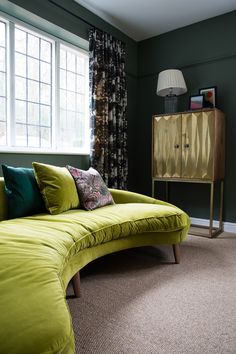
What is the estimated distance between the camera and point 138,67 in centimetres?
400

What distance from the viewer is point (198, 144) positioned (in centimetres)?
306

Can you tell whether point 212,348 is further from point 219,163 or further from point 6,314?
point 219,163

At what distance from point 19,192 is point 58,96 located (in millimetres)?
1448

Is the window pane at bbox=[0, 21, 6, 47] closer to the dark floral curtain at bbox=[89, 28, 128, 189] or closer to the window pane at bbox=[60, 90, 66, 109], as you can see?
the window pane at bbox=[60, 90, 66, 109]

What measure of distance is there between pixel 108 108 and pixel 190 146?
1119 mm

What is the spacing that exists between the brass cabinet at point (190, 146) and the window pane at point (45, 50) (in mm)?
1471

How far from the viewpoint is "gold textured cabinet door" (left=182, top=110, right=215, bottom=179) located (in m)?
2.98

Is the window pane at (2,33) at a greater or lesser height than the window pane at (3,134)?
greater

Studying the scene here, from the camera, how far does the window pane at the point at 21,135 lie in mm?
2656

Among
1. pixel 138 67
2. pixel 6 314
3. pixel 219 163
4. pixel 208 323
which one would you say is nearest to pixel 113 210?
pixel 208 323

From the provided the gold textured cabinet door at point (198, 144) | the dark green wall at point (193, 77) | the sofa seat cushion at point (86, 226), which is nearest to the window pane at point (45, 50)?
the dark green wall at point (193, 77)

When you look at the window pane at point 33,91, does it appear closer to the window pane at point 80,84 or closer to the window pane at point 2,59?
the window pane at point 2,59

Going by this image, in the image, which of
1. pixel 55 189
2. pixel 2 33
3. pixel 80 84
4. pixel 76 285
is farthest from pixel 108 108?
pixel 76 285

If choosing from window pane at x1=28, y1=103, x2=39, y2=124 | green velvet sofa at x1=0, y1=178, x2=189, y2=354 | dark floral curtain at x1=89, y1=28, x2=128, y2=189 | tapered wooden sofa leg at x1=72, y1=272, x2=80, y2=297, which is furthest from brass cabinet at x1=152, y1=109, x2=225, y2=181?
tapered wooden sofa leg at x1=72, y1=272, x2=80, y2=297
